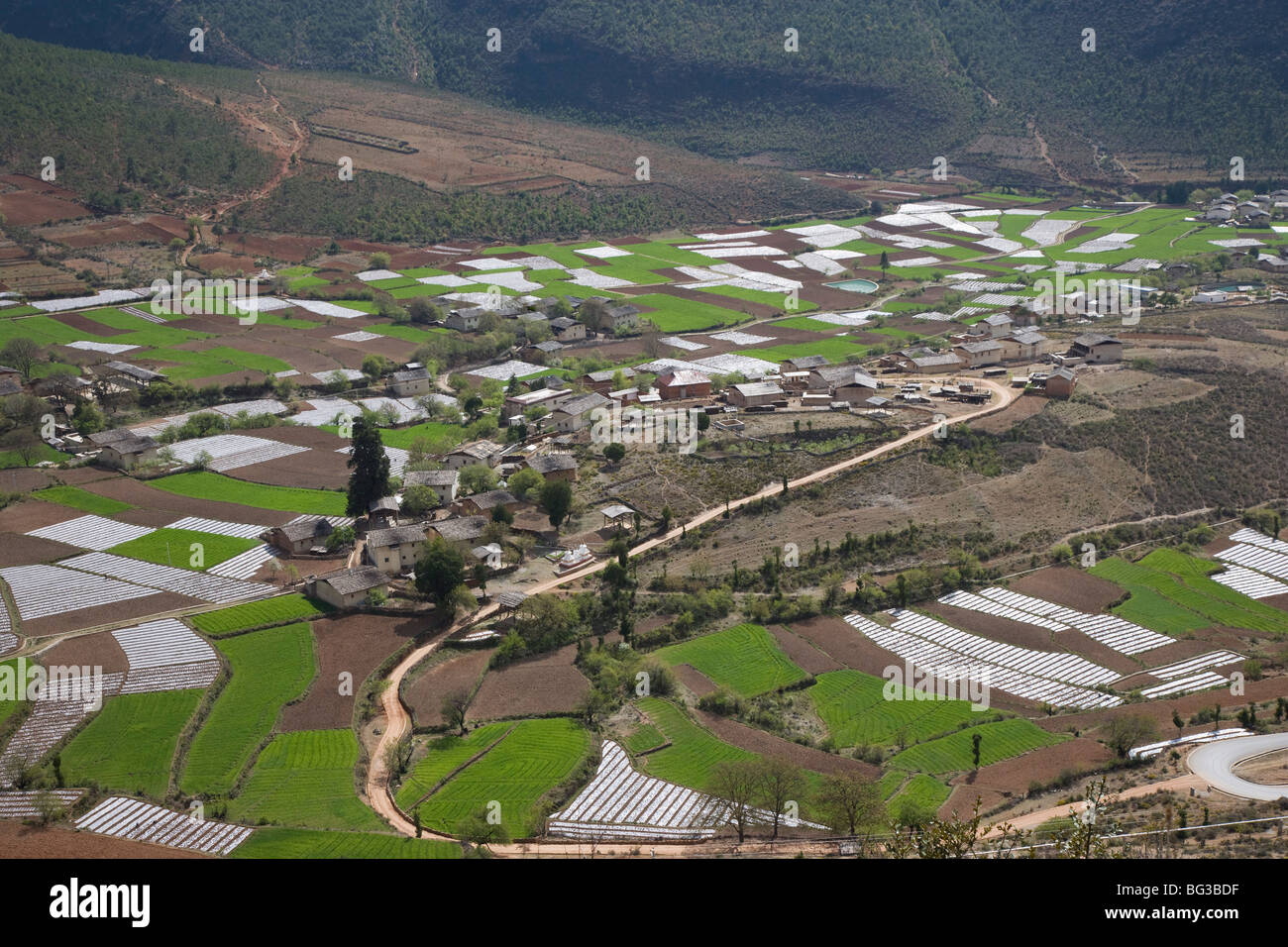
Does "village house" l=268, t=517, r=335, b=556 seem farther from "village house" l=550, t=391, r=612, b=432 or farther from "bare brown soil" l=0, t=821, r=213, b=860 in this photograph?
"bare brown soil" l=0, t=821, r=213, b=860

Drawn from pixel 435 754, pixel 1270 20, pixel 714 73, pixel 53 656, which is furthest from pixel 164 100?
pixel 1270 20

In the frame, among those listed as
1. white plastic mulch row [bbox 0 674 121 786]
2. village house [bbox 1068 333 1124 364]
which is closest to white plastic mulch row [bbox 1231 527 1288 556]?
village house [bbox 1068 333 1124 364]

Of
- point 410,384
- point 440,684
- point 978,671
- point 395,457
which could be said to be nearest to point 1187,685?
point 978,671

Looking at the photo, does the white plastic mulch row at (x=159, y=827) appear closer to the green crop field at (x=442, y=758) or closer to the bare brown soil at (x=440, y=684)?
the green crop field at (x=442, y=758)

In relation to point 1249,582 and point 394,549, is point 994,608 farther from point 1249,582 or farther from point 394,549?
point 394,549

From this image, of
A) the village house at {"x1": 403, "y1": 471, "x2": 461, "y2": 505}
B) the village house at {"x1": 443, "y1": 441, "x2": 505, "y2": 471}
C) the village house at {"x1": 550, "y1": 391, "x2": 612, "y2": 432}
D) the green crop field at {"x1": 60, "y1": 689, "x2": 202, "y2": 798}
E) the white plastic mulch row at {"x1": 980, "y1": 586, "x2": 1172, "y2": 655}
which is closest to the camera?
the green crop field at {"x1": 60, "y1": 689, "x2": 202, "y2": 798}
